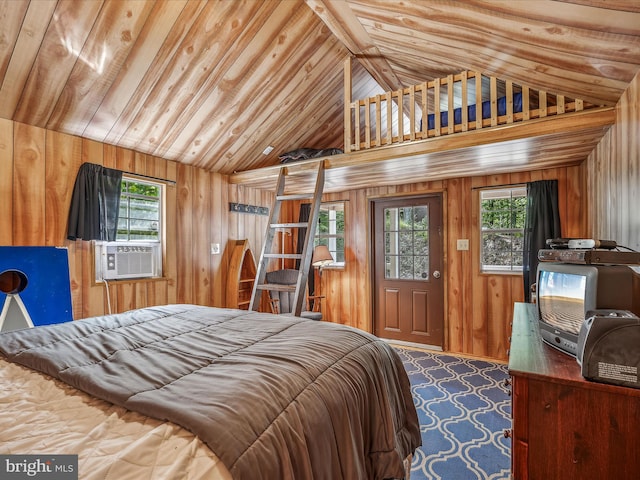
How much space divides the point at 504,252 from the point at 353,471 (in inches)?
127

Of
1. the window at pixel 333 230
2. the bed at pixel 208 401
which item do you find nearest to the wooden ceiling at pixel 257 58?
the window at pixel 333 230

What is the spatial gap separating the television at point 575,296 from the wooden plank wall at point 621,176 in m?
0.48

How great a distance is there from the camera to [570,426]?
42.9 inches

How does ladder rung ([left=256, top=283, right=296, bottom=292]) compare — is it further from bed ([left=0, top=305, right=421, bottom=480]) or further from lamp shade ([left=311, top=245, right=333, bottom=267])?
lamp shade ([left=311, top=245, right=333, bottom=267])

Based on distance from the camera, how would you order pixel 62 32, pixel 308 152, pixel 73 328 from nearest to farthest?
pixel 73 328 < pixel 62 32 < pixel 308 152

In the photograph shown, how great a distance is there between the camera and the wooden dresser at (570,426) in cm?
103

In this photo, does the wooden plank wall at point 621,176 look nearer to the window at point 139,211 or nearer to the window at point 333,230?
the window at point 333,230

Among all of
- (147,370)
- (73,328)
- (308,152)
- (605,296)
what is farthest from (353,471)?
(308,152)

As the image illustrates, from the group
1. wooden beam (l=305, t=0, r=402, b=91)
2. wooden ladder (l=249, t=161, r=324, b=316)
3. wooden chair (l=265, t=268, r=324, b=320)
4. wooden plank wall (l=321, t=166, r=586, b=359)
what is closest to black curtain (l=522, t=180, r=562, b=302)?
wooden plank wall (l=321, t=166, r=586, b=359)

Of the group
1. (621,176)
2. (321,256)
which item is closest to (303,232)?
(321,256)

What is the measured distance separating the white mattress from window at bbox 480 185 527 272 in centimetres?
355

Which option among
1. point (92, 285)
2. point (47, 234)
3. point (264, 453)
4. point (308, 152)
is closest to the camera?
point (264, 453)

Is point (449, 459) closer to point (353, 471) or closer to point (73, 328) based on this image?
point (353, 471)

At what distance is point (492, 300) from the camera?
358 cm
